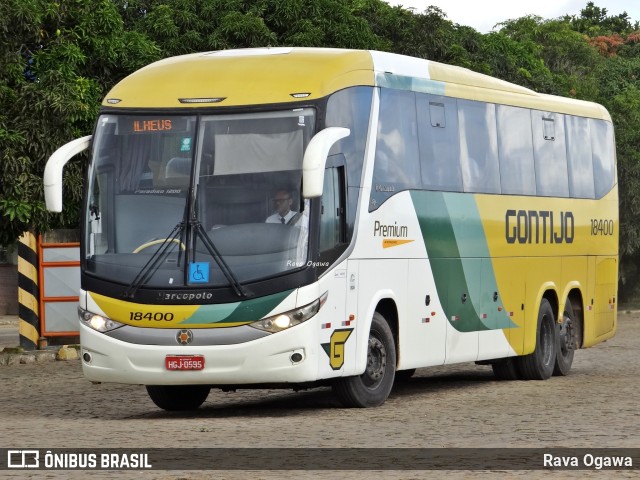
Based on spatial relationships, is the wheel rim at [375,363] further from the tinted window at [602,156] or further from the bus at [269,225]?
the tinted window at [602,156]

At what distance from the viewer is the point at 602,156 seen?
23.3 meters

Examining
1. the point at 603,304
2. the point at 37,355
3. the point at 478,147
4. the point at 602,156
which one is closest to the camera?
the point at 478,147

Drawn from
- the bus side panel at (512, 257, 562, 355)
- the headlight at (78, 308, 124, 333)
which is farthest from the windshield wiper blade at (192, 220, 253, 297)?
the bus side panel at (512, 257, 562, 355)

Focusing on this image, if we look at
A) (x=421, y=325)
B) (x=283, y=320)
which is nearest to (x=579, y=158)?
(x=421, y=325)

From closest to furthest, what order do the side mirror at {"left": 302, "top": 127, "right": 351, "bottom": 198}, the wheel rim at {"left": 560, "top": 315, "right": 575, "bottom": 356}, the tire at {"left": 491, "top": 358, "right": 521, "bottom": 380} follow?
1. the side mirror at {"left": 302, "top": 127, "right": 351, "bottom": 198}
2. the tire at {"left": 491, "top": 358, "right": 521, "bottom": 380}
3. the wheel rim at {"left": 560, "top": 315, "right": 575, "bottom": 356}

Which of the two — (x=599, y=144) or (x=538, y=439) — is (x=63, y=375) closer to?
(x=599, y=144)

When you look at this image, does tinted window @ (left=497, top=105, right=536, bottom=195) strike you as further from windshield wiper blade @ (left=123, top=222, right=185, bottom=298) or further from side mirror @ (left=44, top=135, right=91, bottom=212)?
side mirror @ (left=44, top=135, right=91, bottom=212)

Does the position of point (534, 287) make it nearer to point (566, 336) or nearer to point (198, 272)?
point (566, 336)

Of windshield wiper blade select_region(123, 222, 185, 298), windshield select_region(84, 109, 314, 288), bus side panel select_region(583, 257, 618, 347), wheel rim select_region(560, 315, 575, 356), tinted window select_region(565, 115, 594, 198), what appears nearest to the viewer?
windshield select_region(84, 109, 314, 288)

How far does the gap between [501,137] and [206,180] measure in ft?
19.0

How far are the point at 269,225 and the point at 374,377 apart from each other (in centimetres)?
234

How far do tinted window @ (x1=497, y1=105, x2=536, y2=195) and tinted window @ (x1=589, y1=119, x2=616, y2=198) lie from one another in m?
2.41

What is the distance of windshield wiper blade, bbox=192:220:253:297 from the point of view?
14.8 m

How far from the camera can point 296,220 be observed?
49.1 feet
